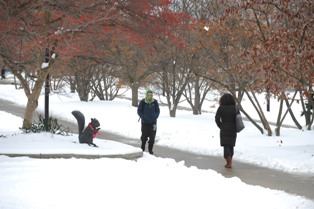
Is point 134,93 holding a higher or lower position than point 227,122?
higher

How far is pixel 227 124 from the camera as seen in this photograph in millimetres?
11625

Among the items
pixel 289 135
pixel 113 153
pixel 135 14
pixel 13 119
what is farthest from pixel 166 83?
pixel 113 153

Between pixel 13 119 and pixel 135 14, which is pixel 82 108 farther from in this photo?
pixel 135 14

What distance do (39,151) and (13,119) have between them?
13.7 metres

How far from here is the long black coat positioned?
11.5 metres

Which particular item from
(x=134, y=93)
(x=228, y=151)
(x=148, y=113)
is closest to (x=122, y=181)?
(x=228, y=151)

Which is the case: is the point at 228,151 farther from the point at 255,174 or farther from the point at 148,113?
the point at 148,113

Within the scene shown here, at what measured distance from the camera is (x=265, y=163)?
1191 cm

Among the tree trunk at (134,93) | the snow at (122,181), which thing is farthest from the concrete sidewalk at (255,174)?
the tree trunk at (134,93)

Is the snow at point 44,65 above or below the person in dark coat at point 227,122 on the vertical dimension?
above

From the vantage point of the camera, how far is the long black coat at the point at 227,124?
11.5 metres

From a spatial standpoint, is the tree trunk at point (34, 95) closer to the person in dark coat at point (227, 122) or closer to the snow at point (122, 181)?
the snow at point (122, 181)

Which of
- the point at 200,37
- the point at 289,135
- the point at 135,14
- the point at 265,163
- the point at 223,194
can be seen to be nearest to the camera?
the point at 223,194

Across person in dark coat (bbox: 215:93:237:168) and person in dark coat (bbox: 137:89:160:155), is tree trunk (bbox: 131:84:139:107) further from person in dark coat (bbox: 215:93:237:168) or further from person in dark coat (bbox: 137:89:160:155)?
person in dark coat (bbox: 215:93:237:168)
